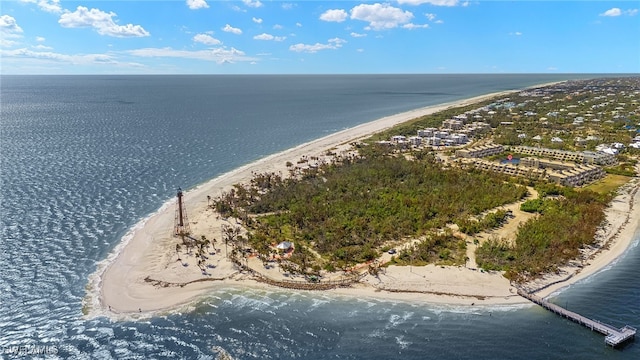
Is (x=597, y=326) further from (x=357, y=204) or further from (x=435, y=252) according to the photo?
(x=357, y=204)

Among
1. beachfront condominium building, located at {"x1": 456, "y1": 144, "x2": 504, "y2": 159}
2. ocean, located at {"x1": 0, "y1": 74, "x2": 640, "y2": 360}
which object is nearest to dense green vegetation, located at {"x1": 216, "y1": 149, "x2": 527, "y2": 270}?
ocean, located at {"x1": 0, "y1": 74, "x2": 640, "y2": 360}

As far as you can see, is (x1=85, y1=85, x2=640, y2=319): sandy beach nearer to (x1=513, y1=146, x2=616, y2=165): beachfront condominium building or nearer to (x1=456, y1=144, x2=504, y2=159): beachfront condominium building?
(x1=513, y1=146, x2=616, y2=165): beachfront condominium building

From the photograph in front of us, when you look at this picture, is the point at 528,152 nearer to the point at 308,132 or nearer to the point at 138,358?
the point at 308,132

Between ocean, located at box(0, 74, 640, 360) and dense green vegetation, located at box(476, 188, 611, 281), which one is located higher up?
dense green vegetation, located at box(476, 188, 611, 281)

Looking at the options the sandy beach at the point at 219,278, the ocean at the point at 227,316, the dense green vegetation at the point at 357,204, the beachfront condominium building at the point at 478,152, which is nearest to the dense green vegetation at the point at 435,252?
the dense green vegetation at the point at 357,204

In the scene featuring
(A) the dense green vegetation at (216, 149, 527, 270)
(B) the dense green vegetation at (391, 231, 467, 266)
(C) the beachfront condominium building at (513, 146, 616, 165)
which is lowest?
(B) the dense green vegetation at (391, 231, 467, 266)

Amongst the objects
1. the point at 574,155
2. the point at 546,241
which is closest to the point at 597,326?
the point at 546,241

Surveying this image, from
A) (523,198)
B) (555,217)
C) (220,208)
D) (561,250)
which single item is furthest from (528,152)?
(220,208)
